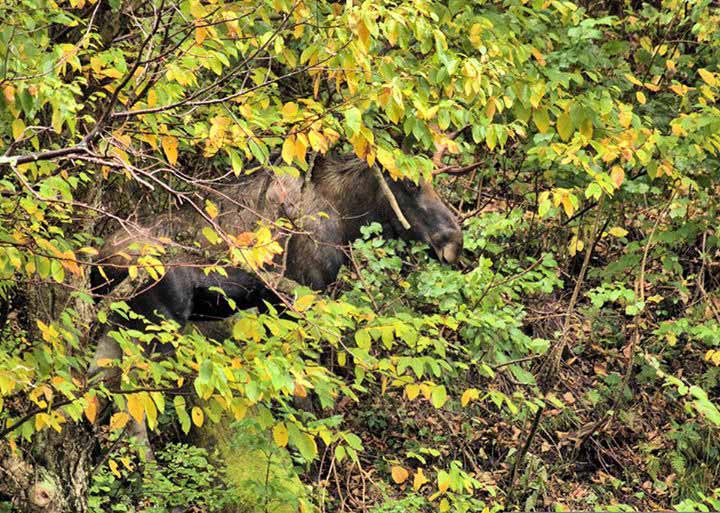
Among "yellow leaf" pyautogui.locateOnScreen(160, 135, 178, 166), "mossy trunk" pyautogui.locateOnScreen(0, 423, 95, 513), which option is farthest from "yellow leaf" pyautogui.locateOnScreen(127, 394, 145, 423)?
"mossy trunk" pyautogui.locateOnScreen(0, 423, 95, 513)

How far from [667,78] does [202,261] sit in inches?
204

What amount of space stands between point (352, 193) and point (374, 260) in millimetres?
756

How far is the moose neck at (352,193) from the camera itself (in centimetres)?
847

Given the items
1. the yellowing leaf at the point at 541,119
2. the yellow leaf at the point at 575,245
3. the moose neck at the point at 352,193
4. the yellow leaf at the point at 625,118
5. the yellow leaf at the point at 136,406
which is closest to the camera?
the yellow leaf at the point at 136,406

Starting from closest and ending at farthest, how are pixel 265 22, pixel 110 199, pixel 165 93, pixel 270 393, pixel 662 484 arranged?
pixel 270 393
pixel 165 93
pixel 265 22
pixel 110 199
pixel 662 484

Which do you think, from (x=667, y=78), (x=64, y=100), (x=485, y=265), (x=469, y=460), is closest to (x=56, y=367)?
(x=64, y=100)

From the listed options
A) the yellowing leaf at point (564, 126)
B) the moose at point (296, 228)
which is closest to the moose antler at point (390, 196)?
the moose at point (296, 228)

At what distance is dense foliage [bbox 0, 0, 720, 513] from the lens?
5039mm

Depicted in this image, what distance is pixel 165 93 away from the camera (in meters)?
5.55

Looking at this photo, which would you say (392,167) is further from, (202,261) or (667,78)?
(667,78)

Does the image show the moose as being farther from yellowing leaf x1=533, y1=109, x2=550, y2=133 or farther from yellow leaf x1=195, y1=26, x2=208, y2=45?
yellow leaf x1=195, y1=26, x2=208, y2=45

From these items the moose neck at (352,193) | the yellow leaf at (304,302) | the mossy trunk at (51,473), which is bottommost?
the mossy trunk at (51,473)

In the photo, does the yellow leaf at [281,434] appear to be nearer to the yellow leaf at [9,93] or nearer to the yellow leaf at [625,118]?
the yellow leaf at [9,93]

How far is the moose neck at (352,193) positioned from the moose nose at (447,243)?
0.51 meters
